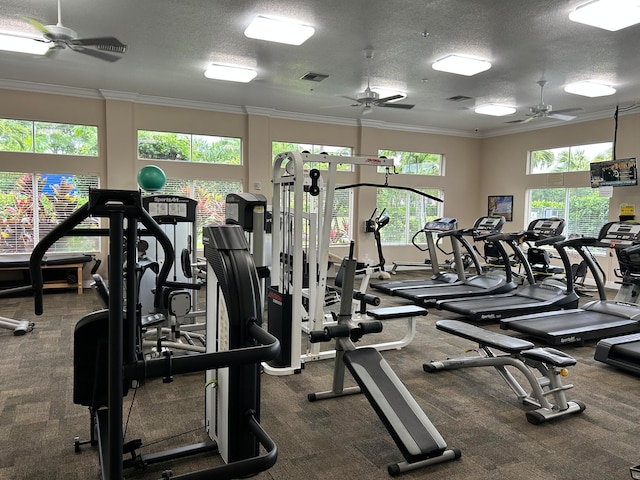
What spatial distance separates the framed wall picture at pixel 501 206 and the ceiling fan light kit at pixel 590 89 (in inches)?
143

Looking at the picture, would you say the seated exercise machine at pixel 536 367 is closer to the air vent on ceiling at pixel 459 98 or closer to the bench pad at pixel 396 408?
the bench pad at pixel 396 408

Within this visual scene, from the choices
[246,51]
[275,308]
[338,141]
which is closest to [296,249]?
[275,308]

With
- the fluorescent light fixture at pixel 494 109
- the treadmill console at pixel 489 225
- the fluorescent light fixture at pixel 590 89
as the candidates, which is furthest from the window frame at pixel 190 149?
the fluorescent light fixture at pixel 590 89

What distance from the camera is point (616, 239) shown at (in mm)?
5703

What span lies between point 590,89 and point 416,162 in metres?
4.22

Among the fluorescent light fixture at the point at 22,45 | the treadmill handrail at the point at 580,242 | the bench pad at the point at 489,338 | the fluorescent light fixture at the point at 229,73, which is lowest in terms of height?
the bench pad at the point at 489,338

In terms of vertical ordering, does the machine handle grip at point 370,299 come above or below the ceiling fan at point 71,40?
below

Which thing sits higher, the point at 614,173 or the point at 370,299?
the point at 614,173

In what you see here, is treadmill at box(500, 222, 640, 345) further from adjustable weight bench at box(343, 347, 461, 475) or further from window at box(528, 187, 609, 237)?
window at box(528, 187, 609, 237)

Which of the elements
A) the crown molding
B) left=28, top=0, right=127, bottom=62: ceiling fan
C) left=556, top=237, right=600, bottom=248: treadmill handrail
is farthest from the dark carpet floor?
the crown molding

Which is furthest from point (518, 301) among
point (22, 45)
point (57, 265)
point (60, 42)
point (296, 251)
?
point (57, 265)

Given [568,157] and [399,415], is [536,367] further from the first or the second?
[568,157]

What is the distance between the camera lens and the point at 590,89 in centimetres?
662

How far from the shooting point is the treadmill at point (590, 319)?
15.6 feet
